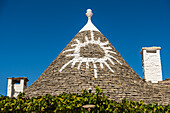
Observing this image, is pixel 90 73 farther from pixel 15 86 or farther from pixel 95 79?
pixel 15 86

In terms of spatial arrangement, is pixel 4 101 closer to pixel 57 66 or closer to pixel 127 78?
pixel 57 66

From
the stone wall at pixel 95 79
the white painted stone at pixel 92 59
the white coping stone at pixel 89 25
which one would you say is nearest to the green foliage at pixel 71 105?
the stone wall at pixel 95 79

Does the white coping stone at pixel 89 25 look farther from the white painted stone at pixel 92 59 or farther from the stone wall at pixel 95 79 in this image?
the stone wall at pixel 95 79

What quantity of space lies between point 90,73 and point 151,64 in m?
4.37

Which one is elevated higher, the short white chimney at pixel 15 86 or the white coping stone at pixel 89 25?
the white coping stone at pixel 89 25

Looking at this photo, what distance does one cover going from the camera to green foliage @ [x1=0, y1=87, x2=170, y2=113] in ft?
26.6

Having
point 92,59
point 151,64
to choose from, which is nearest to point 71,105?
point 92,59

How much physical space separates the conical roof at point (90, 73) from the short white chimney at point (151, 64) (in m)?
1.67

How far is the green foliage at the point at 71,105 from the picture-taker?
26.6 feet

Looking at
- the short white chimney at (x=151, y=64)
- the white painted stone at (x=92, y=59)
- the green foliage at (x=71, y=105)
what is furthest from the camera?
the short white chimney at (x=151, y=64)

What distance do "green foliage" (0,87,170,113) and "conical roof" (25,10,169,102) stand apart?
6.12 feet

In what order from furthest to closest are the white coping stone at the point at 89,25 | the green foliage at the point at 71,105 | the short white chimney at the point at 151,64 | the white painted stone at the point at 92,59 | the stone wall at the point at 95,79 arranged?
the white coping stone at the point at 89,25 → the short white chimney at the point at 151,64 → the white painted stone at the point at 92,59 → the stone wall at the point at 95,79 → the green foliage at the point at 71,105

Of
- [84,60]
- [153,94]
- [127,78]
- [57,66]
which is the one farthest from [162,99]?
[57,66]

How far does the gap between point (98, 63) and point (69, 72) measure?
142 centimetres
